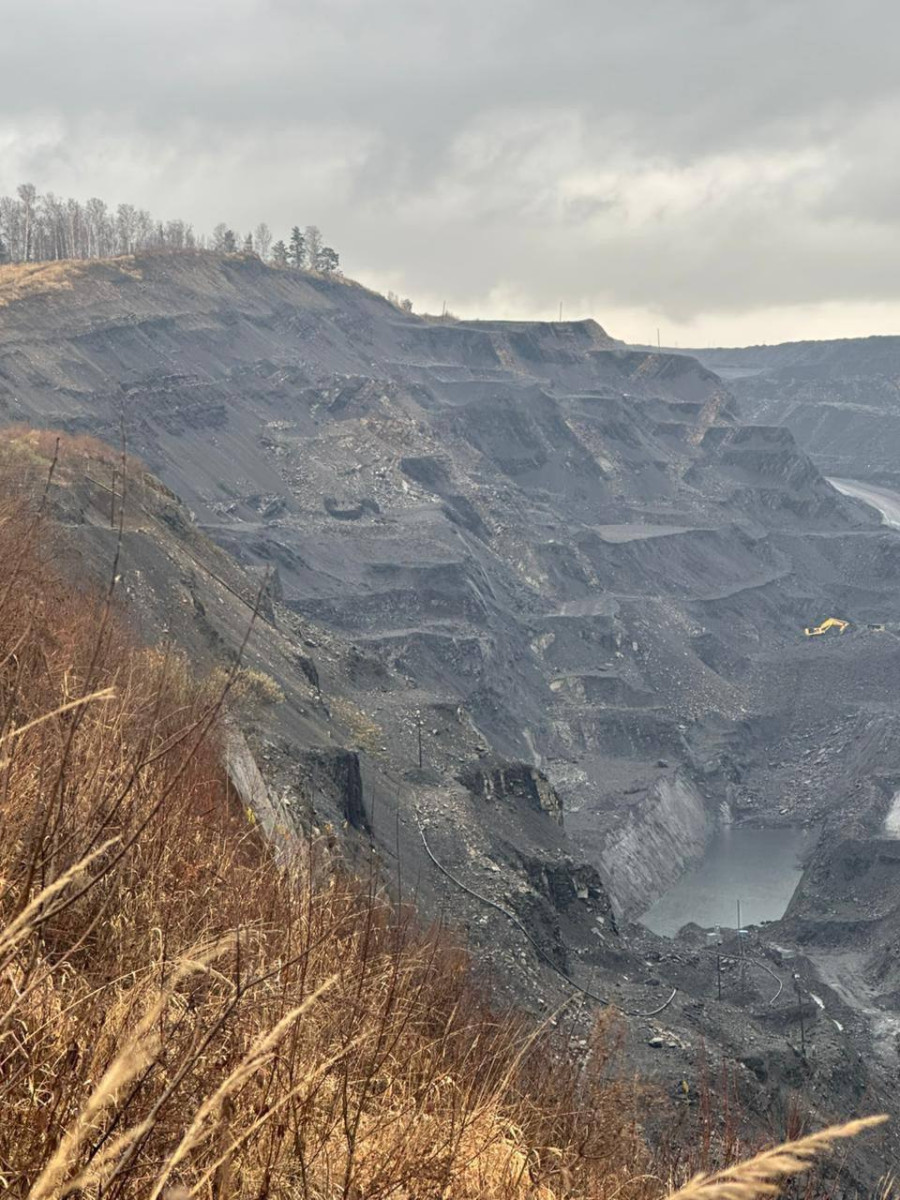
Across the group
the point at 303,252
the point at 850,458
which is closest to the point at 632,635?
the point at 303,252

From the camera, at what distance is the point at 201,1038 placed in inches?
132

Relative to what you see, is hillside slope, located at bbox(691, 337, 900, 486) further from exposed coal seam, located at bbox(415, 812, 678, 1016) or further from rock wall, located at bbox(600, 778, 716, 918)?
exposed coal seam, located at bbox(415, 812, 678, 1016)

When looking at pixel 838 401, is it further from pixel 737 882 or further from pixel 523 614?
pixel 737 882

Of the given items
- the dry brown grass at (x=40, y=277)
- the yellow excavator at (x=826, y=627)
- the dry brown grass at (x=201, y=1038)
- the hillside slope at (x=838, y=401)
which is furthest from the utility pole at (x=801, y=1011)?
the hillside slope at (x=838, y=401)

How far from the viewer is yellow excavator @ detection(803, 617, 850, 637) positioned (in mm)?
80188

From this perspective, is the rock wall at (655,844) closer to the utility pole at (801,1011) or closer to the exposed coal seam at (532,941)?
the utility pole at (801,1011)

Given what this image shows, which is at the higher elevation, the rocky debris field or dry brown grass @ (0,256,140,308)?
dry brown grass @ (0,256,140,308)

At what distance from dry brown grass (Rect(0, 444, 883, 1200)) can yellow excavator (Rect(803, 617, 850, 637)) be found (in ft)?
255

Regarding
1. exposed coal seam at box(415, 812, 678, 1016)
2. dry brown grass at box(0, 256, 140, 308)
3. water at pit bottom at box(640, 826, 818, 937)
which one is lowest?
water at pit bottom at box(640, 826, 818, 937)

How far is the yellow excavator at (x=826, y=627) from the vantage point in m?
80.2

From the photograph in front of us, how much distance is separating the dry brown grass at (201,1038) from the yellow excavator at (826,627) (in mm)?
77701

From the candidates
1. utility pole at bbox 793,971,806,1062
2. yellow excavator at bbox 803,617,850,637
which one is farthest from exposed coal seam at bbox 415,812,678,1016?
yellow excavator at bbox 803,617,850,637

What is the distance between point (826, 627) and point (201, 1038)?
81.6m

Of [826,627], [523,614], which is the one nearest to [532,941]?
[523,614]
